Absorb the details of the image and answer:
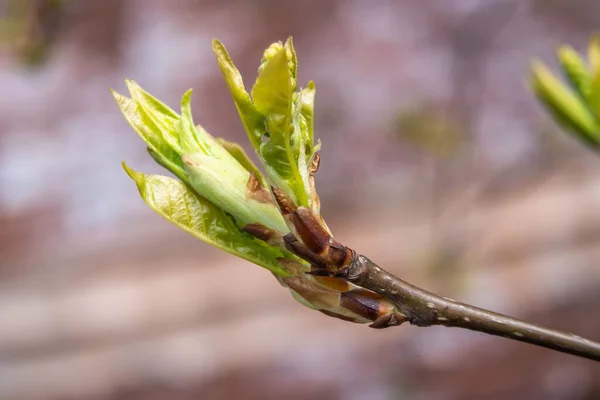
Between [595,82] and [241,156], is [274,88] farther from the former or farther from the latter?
[595,82]

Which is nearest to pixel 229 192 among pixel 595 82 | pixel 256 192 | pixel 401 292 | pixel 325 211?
pixel 256 192

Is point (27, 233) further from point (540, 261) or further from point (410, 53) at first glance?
point (540, 261)

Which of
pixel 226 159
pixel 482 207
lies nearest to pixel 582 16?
pixel 482 207

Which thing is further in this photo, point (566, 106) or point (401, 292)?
point (566, 106)

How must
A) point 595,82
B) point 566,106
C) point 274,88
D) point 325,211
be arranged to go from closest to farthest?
point 274,88, point 595,82, point 566,106, point 325,211

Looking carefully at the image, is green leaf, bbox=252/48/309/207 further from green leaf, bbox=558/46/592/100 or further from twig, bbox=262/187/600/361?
green leaf, bbox=558/46/592/100

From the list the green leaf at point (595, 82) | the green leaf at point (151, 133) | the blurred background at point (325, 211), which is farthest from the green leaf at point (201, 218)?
the blurred background at point (325, 211)
